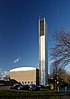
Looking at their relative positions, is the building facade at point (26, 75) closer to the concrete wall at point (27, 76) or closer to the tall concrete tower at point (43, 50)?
the concrete wall at point (27, 76)

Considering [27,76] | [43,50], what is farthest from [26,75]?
[43,50]

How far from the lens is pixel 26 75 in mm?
151125

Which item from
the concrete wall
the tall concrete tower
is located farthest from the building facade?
the tall concrete tower

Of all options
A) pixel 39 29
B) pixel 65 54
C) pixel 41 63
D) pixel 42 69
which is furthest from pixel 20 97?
pixel 39 29

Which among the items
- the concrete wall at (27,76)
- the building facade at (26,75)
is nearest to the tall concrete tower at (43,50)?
the building facade at (26,75)

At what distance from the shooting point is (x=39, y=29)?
161875 millimetres

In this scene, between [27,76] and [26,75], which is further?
[26,75]

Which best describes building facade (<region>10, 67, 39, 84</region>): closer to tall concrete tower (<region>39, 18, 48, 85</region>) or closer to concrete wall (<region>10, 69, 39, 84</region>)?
concrete wall (<region>10, 69, 39, 84</region>)

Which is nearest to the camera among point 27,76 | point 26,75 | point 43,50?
point 27,76

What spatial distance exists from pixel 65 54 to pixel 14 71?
5041 inches

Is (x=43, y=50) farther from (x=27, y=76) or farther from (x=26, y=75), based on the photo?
(x=27, y=76)

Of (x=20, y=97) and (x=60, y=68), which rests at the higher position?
(x=60, y=68)

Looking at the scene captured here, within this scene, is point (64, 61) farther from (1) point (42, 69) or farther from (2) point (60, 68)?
(1) point (42, 69)

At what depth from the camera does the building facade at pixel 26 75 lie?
146125 millimetres
